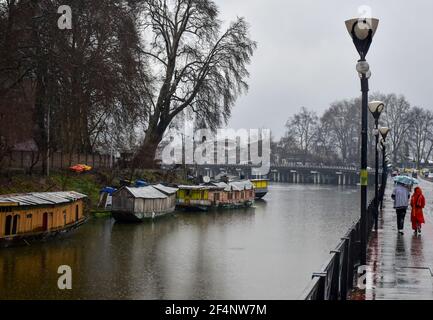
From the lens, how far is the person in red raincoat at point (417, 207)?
60.9 feet

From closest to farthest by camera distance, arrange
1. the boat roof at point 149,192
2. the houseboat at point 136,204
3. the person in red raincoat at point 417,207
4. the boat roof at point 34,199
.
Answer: the person in red raincoat at point 417,207 → the boat roof at point 34,199 → the houseboat at point 136,204 → the boat roof at point 149,192

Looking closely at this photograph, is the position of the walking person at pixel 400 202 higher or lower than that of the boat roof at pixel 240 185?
higher

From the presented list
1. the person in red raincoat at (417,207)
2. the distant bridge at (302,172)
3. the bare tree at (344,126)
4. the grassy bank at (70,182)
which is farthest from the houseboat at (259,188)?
the bare tree at (344,126)

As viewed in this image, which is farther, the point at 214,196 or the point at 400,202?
the point at 214,196

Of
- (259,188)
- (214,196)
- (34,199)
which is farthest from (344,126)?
(34,199)

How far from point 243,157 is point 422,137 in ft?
136

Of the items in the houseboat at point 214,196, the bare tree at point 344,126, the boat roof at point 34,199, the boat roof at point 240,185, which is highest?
the bare tree at point 344,126

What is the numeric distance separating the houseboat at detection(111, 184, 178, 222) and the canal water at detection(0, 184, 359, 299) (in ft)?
2.38

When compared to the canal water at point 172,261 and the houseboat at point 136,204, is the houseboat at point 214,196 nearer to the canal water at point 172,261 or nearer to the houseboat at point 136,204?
the houseboat at point 136,204

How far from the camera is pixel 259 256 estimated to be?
22391 millimetres

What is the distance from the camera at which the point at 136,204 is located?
33.2 metres

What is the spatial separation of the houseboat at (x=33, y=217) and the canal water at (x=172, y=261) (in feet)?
1.65

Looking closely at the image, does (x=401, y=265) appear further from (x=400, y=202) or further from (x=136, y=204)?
(x=136, y=204)

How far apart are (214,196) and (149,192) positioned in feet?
36.0
